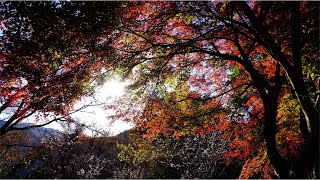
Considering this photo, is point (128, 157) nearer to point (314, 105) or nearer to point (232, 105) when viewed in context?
point (232, 105)

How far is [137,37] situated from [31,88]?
402 cm

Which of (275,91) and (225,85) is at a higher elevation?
(225,85)

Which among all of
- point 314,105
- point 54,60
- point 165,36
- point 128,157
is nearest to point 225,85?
point 165,36

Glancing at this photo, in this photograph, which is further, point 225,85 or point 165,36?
point 225,85

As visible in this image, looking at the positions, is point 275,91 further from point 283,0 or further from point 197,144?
point 197,144

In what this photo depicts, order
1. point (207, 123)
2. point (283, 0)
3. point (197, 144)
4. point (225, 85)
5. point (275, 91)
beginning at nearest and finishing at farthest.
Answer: point (283, 0) → point (275, 91) → point (207, 123) → point (225, 85) → point (197, 144)

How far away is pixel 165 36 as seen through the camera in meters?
7.02

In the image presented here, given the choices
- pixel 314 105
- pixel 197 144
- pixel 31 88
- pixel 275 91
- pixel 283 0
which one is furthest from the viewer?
pixel 197 144

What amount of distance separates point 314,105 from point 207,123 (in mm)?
4173

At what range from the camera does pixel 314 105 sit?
207 inches

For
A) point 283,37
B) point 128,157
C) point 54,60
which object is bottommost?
point 128,157

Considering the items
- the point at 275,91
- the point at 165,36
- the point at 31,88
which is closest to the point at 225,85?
the point at 275,91

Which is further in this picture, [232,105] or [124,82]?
[232,105]

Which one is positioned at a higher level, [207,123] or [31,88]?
[31,88]
